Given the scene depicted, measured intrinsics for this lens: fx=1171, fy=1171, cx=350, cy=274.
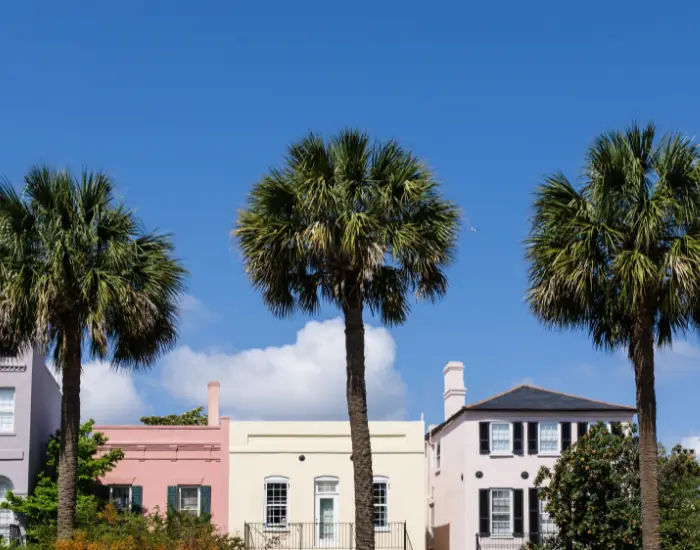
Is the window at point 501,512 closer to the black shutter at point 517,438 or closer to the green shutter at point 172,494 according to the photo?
the black shutter at point 517,438

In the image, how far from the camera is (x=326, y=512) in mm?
40375

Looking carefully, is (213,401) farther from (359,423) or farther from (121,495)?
(359,423)

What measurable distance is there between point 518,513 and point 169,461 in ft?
41.0

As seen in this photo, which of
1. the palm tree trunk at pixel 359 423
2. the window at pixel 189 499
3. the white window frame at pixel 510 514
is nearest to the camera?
the palm tree trunk at pixel 359 423

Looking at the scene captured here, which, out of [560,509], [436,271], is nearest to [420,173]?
[436,271]

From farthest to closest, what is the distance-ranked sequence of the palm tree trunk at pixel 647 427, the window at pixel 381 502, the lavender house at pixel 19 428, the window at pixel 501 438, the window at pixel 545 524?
the window at pixel 501 438, the window at pixel 545 524, the window at pixel 381 502, the lavender house at pixel 19 428, the palm tree trunk at pixel 647 427

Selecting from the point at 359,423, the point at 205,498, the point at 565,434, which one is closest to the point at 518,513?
the point at 565,434

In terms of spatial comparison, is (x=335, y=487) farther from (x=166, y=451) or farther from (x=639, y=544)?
(x=639, y=544)

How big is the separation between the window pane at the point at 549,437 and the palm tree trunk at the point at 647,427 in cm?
1881

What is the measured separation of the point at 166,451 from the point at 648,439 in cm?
2099

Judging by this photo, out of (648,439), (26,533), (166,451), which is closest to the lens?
(648,439)

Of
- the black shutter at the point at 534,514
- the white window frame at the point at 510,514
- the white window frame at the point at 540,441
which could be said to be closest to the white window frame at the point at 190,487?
the white window frame at the point at 510,514

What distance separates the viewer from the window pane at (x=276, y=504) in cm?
4003

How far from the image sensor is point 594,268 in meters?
24.1
